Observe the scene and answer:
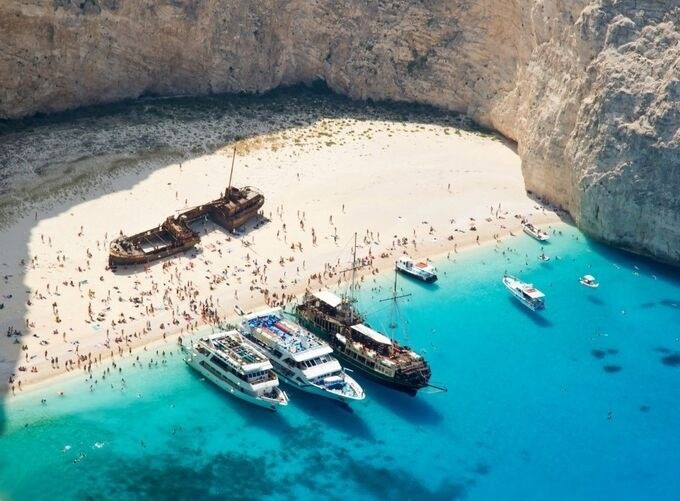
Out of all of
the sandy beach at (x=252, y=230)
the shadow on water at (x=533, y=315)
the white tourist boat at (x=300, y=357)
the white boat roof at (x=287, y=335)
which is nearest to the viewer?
the white tourist boat at (x=300, y=357)

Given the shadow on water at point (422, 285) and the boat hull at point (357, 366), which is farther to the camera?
the shadow on water at point (422, 285)

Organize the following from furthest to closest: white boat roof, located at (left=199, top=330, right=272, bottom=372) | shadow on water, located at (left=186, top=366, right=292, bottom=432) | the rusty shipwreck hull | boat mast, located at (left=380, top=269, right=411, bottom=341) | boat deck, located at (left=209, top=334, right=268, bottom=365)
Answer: the rusty shipwreck hull
boat mast, located at (left=380, top=269, right=411, bottom=341)
boat deck, located at (left=209, top=334, right=268, bottom=365)
white boat roof, located at (left=199, top=330, right=272, bottom=372)
shadow on water, located at (left=186, top=366, right=292, bottom=432)

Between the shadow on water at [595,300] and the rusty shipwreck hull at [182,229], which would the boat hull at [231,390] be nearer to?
the rusty shipwreck hull at [182,229]

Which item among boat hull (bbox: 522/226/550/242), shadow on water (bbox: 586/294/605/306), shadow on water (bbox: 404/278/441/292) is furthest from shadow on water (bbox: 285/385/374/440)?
boat hull (bbox: 522/226/550/242)

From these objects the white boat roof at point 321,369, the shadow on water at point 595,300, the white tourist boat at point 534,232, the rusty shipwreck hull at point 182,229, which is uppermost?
the rusty shipwreck hull at point 182,229

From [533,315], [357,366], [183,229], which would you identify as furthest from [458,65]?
[357,366]

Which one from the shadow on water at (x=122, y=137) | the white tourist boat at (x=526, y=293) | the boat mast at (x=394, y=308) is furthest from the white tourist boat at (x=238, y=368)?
the white tourist boat at (x=526, y=293)

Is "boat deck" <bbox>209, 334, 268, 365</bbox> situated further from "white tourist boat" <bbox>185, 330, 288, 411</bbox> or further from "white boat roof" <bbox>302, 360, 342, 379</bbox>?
"white boat roof" <bbox>302, 360, 342, 379</bbox>

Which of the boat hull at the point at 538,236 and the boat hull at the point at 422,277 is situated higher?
the boat hull at the point at 538,236
